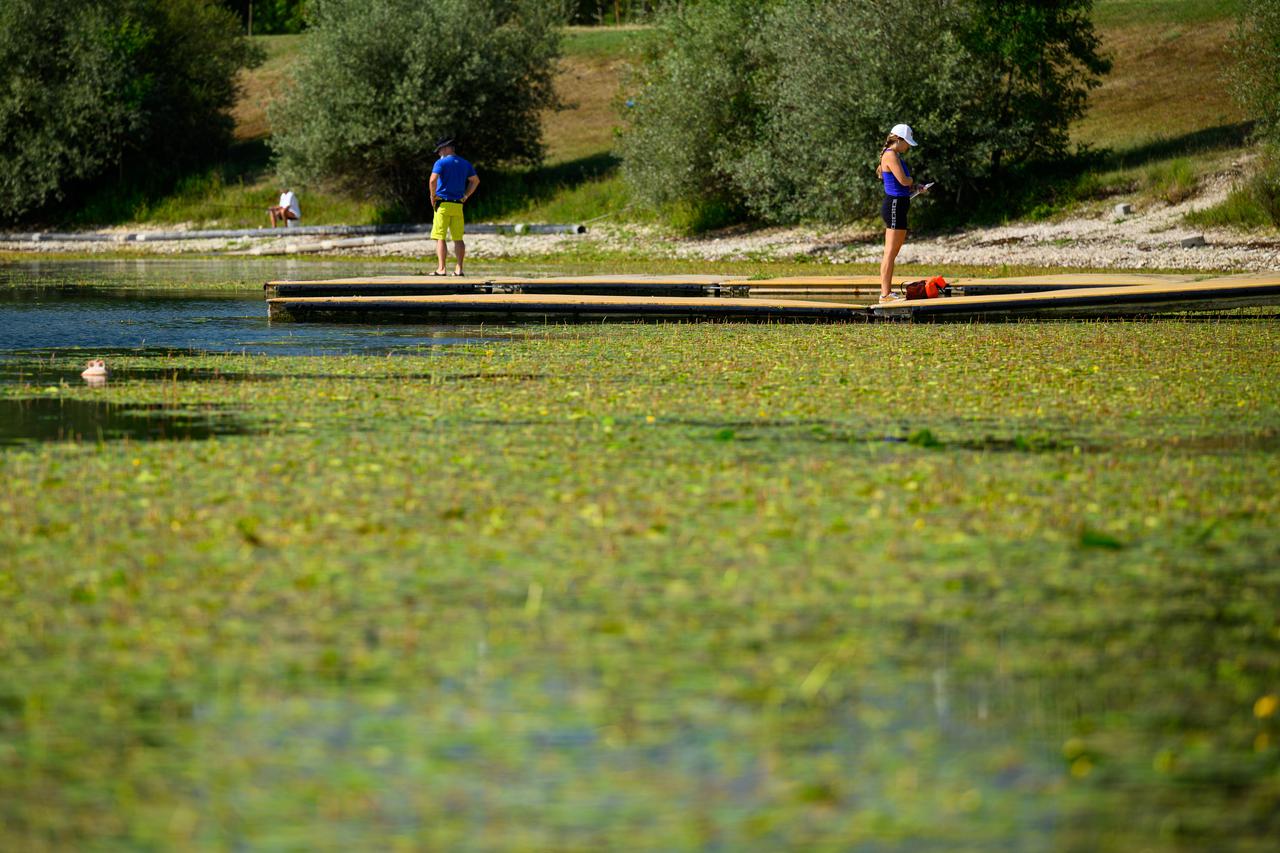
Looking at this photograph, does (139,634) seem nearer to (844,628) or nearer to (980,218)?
(844,628)

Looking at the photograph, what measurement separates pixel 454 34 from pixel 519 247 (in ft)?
30.6

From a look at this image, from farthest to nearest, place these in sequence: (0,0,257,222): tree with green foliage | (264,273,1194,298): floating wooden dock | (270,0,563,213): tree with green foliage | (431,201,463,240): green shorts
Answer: (0,0,257,222): tree with green foliage
(270,0,563,213): tree with green foliage
(431,201,463,240): green shorts
(264,273,1194,298): floating wooden dock

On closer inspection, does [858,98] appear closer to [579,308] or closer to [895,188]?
[895,188]

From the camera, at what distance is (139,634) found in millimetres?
5141

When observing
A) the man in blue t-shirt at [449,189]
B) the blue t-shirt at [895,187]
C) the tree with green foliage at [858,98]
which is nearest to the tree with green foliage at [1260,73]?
the tree with green foliage at [858,98]

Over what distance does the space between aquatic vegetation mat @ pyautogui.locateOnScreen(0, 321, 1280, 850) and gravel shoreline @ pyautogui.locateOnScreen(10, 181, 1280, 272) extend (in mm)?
20383

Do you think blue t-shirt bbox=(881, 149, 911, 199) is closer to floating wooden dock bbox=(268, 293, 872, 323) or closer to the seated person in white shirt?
floating wooden dock bbox=(268, 293, 872, 323)

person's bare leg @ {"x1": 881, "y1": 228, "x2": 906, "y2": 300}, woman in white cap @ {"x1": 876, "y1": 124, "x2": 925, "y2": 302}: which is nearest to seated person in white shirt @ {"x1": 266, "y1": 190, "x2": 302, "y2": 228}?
person's bare leg @ {"x1": 881, "y1": 228, "x2": 906, "y2": 300}

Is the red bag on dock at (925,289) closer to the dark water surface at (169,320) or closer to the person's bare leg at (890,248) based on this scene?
the person's bare leg at (890,248)

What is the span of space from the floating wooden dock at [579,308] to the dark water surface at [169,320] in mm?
256

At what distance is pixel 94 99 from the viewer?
52.8m

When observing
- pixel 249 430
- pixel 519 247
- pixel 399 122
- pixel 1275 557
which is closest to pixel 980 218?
pixel 519 247

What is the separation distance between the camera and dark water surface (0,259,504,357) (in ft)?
52.3

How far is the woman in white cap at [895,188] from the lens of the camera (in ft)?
56.7
